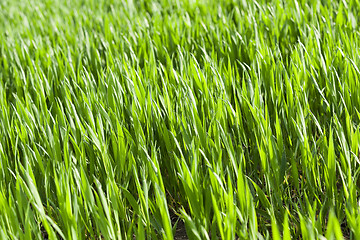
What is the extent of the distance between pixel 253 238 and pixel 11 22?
8.52 ft

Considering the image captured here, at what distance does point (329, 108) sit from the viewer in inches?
46.9

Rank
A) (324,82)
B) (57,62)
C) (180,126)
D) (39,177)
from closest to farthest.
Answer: (180,126) → (39,177) → (324,82) → (57,62)

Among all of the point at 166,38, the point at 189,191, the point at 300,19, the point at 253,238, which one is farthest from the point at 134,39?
the point at 253,238

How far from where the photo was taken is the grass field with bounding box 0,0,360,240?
90 cm

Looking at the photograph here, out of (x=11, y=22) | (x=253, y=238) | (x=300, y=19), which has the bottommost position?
(x=253, y=238)

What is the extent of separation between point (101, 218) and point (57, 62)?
43.6 inches

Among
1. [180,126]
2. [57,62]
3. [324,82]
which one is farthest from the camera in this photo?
[57,62]

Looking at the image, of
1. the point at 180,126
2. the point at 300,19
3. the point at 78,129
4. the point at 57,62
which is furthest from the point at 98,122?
the point at 300,19

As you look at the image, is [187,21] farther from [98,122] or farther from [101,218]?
[101,218]

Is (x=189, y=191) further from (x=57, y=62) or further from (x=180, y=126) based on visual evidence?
(x=57, y=62)

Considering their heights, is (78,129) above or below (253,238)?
above

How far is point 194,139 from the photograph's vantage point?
43.1 inches

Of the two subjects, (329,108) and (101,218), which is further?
(329,108)

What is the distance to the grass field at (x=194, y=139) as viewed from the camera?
0.90 metres
